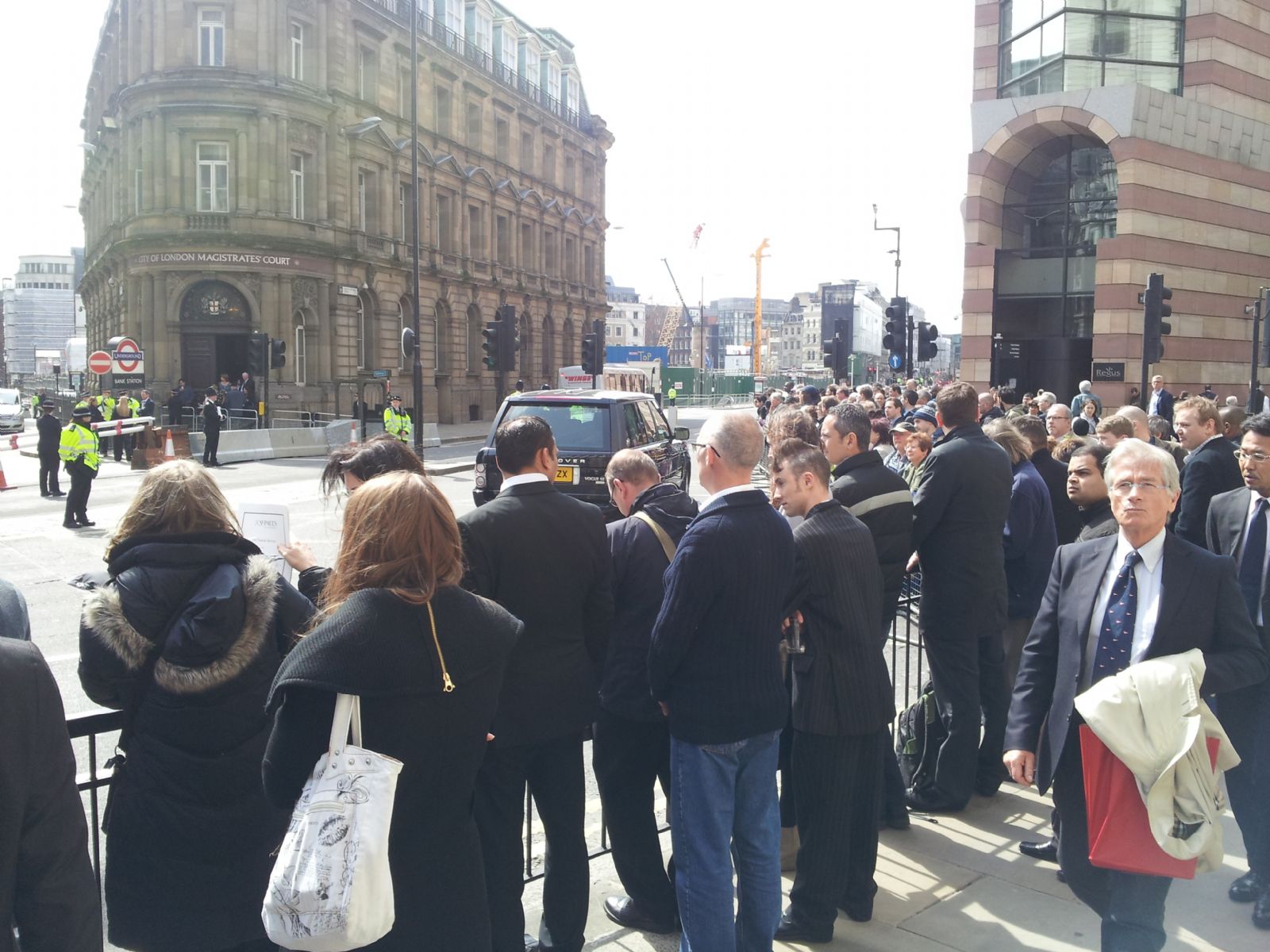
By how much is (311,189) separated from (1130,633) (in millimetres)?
38768

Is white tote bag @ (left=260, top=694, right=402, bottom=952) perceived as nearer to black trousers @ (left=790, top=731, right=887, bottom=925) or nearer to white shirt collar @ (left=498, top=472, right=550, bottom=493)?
white shirt collar @ (left=498, top=472, right=550, bottom=493)

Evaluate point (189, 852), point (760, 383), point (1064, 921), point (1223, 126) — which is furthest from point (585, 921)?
point (760, 383)

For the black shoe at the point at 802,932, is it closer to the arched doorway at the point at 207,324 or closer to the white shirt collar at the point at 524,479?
the white shirt collar at the point at 524,479

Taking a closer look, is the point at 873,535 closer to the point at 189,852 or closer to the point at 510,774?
the point at 510,774

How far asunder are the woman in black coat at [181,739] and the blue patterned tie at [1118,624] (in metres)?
2.73

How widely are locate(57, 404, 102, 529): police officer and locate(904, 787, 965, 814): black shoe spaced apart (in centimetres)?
1401

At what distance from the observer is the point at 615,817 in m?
4.12

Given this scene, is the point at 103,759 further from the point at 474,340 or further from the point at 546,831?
the point at 474,340

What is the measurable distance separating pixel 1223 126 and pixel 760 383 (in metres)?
60.7

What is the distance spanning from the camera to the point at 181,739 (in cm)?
293

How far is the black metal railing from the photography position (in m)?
43.3

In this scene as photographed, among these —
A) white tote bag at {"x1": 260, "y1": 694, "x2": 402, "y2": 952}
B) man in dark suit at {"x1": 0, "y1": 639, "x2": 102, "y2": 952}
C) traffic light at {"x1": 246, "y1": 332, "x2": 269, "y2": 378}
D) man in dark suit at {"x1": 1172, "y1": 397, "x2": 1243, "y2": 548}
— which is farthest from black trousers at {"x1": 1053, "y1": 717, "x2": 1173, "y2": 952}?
traffic light at {"x1": 246, "y1": 332, "x2": 269, "y2": 378}

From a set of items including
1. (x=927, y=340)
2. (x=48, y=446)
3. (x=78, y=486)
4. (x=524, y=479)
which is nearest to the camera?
(x=524, y=479)

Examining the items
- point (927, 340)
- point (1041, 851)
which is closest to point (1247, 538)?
point (1041, 851)
